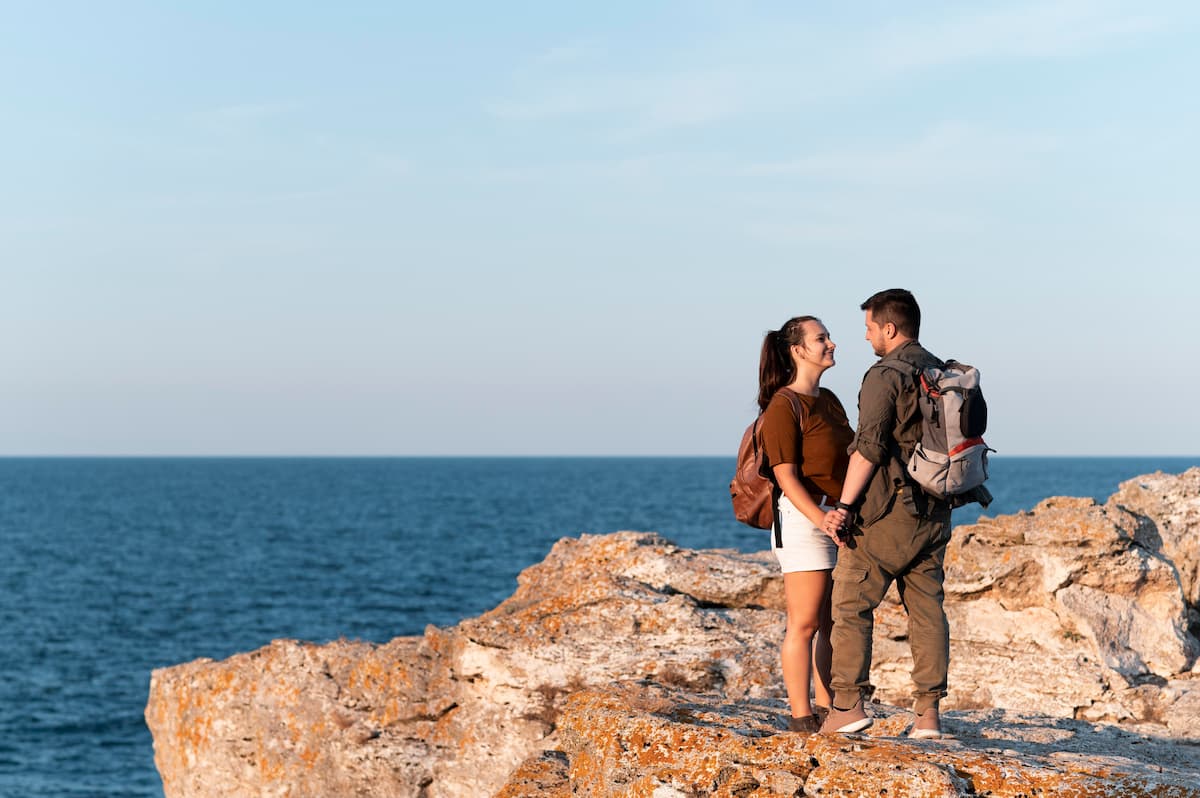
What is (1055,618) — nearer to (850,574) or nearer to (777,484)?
(850,574)

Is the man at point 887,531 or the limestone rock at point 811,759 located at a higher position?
the man at point 887,531

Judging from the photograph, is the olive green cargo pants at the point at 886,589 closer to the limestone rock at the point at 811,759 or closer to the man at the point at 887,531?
the man at the point at 887,531

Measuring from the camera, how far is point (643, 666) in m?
10.1

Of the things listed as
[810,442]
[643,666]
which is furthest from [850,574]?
[643,666]

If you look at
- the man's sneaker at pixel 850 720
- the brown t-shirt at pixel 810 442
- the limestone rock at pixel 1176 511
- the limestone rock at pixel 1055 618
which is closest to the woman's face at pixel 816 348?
the brown t-shirt at pixel 810 442

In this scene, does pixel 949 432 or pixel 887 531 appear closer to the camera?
pixel 949 432

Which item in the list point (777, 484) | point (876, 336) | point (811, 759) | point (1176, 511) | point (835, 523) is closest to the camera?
point (811, 759)

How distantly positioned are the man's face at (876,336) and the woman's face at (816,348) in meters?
0.26

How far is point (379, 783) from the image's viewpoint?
10625 mm

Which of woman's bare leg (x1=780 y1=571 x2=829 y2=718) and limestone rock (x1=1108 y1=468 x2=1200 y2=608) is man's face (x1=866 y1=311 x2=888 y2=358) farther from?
limestone rock (x1=1108 y1=468 x2=1200 y2=608)

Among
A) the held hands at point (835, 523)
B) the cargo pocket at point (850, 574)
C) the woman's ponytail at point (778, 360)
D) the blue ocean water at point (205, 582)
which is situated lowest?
the blue ocean water at point (205, 582)

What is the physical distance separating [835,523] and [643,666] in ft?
12.0

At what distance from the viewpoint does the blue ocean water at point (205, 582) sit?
99.3 feet

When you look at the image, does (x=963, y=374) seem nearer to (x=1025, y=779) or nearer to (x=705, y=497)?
(x=1025, y=779)
